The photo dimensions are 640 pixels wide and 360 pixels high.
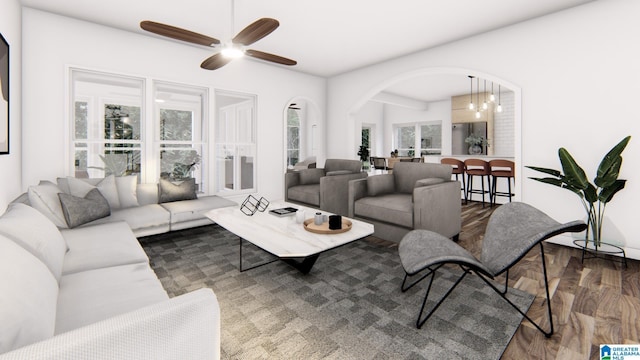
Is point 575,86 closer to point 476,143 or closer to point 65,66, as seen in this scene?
point 476,143

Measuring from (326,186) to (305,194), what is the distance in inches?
19.4

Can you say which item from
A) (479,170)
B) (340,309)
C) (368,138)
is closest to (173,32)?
(340,309)

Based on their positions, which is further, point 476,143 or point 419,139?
point 419,139

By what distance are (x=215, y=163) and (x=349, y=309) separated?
3608mm

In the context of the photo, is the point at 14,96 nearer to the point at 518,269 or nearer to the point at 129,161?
the point at 129,161

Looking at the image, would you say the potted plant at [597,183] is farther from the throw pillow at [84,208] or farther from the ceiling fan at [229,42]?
the throw pillow at [84,208]

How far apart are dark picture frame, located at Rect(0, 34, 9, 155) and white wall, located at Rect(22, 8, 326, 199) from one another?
0.75 meters

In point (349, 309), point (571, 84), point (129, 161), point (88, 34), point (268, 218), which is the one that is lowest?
point (349, 309)

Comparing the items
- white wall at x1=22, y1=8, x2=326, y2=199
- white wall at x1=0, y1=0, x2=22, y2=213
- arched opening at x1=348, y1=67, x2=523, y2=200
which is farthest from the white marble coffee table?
arched opening at x1=348, y1=67, x2=523, y2=200

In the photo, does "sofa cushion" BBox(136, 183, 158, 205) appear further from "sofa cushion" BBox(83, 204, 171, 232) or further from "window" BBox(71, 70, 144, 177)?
"window" BBox(71, 70, 144, 177)

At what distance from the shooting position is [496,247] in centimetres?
215

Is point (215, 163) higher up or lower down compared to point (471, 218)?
higher up

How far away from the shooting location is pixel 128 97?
4.27 meters

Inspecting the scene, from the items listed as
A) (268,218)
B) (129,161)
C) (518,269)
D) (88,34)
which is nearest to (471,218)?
(518,269)
